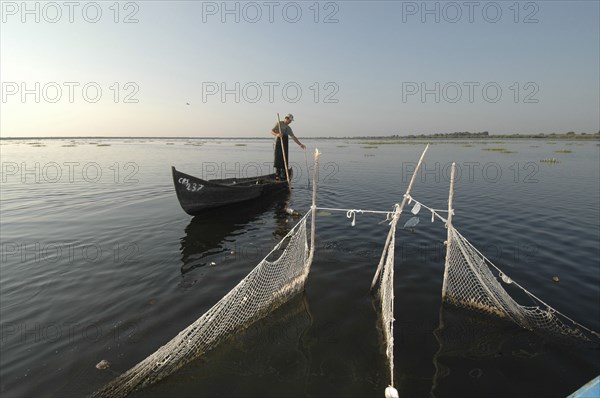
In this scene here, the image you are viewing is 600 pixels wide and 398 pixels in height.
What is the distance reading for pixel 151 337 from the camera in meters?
5.90

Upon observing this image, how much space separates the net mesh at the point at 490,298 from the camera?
6.00m

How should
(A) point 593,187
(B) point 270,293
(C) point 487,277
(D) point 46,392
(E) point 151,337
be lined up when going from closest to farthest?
(D) point 46,392
(E) point 151,337
(C) point 487,277
(B) point 270,293
(A) point 593,187

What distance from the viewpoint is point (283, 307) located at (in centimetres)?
712

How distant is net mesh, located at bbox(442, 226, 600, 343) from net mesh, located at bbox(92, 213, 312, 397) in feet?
11.9

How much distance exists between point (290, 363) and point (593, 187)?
26.7 meters

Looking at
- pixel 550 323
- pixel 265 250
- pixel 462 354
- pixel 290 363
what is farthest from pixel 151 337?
pixel 550 323

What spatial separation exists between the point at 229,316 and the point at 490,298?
576 cm

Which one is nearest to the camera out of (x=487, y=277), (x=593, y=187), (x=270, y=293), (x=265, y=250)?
(x=487, y=277)

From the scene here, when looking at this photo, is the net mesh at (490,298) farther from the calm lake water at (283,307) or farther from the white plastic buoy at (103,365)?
the white plastic buoy at (103,365)

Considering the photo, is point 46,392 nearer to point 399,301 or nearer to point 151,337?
point 151,337

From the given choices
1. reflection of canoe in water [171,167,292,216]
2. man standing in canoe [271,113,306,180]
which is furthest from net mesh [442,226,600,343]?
man standing in canoe [271,113,306,180]

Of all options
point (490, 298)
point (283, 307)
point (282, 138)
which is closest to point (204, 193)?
point (282, 138)

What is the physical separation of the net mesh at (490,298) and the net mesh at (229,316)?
11.9 ft

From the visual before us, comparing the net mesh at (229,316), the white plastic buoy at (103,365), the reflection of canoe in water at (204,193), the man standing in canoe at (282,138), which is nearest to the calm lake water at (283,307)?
the white plastic buoy at (103,365)
